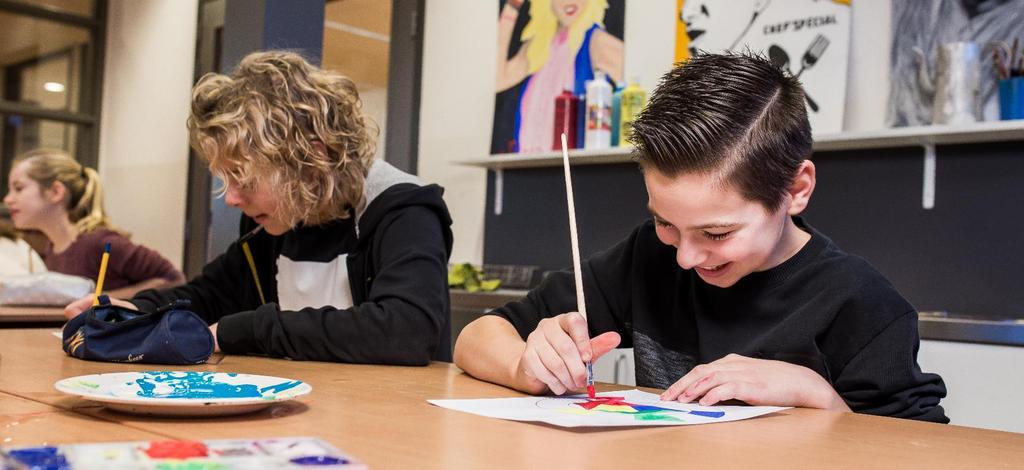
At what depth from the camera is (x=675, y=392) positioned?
1.06 metres

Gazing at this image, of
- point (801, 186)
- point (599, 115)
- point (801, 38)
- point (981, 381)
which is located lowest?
point (981, 381)

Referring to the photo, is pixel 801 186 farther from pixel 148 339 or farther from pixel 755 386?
pixel 148 339

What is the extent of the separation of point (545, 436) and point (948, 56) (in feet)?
7.31

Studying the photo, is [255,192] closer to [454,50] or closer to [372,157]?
[372,157]

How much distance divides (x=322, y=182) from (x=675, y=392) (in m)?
0.86

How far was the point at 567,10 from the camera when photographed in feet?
12.0

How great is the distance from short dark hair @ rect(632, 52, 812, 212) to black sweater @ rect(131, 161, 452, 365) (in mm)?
478

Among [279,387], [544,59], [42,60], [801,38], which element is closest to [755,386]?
[279,387]

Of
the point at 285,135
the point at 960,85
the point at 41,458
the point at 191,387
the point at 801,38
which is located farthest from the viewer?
the point at 801,38

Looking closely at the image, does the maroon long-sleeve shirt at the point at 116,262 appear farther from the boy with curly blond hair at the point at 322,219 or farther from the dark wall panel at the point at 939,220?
the dark wall panel at the point at 939,220

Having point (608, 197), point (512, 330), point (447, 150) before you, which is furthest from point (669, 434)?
point (447, 150)

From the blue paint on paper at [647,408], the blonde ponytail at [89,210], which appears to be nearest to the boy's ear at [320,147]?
the blue paint on paper at [647,408]

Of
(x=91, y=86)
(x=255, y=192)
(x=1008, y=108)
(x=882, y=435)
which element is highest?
(x=91, y=86)

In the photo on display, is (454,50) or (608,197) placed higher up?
(454,50)
